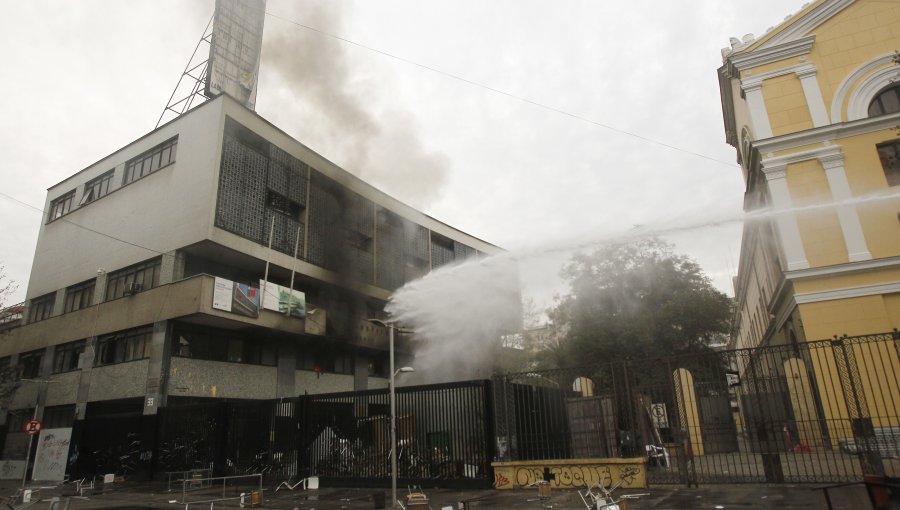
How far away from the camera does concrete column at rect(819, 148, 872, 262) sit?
18.5m

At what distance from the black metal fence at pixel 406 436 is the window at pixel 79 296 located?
2230cm

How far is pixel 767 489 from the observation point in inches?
450

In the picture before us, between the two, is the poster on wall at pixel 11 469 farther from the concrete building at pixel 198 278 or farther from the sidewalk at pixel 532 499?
the sidewalk at pixel 532 499

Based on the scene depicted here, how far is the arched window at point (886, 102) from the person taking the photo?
19672 mm

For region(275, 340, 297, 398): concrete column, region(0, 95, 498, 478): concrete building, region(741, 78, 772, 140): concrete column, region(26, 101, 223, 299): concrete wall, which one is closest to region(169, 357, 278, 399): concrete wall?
region(0, 95, 498, 478): concrete building

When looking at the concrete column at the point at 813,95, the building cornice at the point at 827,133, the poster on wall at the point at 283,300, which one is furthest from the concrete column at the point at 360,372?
the concrete column at the point at 813,95

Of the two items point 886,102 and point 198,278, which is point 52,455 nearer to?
point 198,278

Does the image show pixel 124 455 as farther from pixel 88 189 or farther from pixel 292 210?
pixel 88 189

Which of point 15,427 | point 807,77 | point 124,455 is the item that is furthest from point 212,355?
point 807,77

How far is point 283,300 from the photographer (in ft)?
104

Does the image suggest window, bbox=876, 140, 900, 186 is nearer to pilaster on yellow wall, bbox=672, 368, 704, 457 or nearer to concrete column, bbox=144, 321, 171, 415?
pilaster on yellow wall, bbox=672, 368, 704, 457

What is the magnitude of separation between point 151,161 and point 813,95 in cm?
3635

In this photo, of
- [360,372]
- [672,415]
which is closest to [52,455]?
[360,372]

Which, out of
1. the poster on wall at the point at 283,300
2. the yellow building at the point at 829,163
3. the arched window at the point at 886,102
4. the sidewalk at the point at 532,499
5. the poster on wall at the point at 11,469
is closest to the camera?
the sidewalk at the point at 532,499
